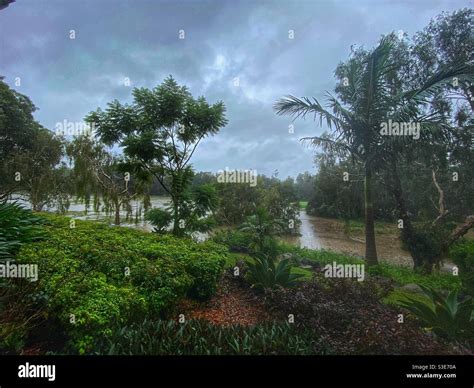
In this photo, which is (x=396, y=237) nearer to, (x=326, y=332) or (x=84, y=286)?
(x=326, y=332)

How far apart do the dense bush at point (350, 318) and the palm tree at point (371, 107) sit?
43.5 inches

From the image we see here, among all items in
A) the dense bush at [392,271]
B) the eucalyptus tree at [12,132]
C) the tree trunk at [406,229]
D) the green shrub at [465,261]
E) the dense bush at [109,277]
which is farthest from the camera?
the tree trunk at [406,229]

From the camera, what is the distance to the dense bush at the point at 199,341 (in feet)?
6.88

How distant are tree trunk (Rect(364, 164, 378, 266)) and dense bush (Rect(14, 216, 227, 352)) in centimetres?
217

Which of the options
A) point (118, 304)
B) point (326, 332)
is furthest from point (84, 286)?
point (326, 332)

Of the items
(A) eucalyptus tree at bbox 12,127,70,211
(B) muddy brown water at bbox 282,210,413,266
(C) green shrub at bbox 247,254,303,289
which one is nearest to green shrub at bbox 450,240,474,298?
(B) muddy brown water at bbox 282,210,413,266

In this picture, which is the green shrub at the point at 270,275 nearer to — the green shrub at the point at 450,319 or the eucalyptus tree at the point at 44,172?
the green shrub at the point at 450,319

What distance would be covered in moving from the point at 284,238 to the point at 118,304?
10.1ft

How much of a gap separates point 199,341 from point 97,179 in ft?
18.1

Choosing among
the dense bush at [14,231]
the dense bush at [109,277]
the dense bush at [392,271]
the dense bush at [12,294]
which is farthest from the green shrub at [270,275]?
the dense bush at [14,231]

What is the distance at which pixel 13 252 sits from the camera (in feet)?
9.18

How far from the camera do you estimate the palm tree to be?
11.1ft

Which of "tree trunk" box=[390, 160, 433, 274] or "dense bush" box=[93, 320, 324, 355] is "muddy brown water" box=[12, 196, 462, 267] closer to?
"tree trunk" box=[390, 160, 433, 274]

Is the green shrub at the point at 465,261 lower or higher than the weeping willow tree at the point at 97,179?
lower
